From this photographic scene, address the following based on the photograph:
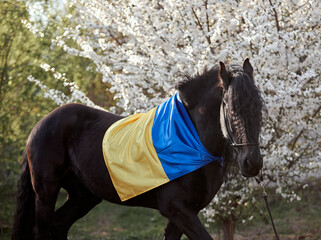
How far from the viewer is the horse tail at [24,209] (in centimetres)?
456

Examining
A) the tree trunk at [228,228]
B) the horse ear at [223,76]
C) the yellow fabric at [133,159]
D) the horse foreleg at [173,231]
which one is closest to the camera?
the horse ear at [223,76]

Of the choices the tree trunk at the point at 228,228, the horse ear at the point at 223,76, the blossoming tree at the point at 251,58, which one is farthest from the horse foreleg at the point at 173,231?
the tree trunk at the point at 228,228

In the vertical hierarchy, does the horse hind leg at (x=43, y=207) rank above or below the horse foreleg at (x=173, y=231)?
above

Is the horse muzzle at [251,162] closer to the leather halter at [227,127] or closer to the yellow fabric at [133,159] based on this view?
the leather halter at [227,127]

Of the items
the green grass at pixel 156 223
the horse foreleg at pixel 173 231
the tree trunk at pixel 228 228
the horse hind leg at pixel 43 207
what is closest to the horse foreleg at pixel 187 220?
the horse foreleg at pixel 173 231

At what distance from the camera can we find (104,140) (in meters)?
4.24

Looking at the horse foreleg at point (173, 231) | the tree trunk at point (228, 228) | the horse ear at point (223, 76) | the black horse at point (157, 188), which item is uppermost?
the horse ear at point (223, 76)

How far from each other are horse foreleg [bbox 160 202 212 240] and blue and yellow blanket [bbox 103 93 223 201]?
0.73ft

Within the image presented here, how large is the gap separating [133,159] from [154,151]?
240 mm

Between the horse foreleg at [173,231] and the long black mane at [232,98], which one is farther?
the horse foreleg at [173,231]

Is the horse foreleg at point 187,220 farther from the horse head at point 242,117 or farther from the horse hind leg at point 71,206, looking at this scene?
the horse hind leg at point 71,206

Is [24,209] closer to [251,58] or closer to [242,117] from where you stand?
[242,117]

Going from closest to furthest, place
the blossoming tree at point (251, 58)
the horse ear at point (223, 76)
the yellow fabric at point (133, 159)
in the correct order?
1. the horse ear at point (223, 76)
2. the yellow fabric at point (133, 159)
3. the blossoming tree at point (251, 58)

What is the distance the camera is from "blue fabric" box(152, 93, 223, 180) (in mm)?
3666
